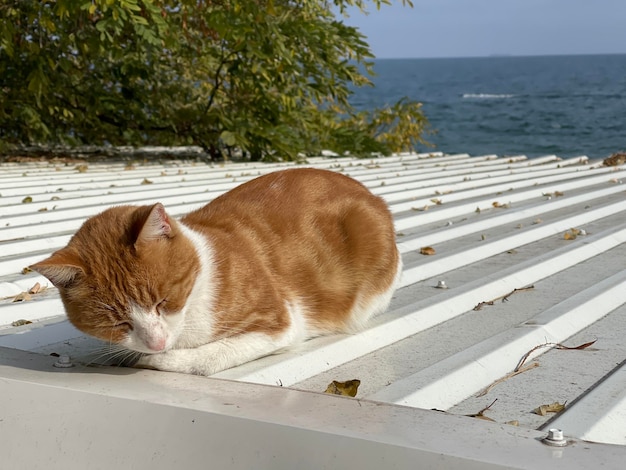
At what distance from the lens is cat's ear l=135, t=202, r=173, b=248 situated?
251 cm

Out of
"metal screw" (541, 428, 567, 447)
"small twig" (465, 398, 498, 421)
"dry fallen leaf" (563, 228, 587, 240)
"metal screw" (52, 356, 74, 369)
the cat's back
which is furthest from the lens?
"dry fallen leaf" (563, 228, 587, 240)

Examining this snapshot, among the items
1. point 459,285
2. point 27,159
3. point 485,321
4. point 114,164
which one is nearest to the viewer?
point 485,321

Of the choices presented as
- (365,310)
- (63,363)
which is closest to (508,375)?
(365,310)

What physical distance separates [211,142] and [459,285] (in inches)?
261

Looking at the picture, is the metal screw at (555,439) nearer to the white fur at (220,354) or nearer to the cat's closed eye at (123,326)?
the white fur at (220,354)

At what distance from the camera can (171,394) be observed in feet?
7.77

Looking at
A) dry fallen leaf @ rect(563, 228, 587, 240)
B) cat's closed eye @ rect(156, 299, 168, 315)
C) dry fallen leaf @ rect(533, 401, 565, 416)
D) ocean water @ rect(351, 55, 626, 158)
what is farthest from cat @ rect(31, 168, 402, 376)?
ocean water @ rect(351, 55, 626, 158)

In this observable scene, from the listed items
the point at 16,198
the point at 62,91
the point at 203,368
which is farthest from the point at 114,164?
the point at 203,368

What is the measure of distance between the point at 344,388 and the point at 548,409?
0.59 m

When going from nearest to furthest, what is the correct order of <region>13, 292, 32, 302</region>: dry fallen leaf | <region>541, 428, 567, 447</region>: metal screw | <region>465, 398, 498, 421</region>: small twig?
<region>541, 428, 567, 447</region>: metal screw < <region>465, 398, 498, 421</region>: small twig < <region>13, 292, 32, 302</region>: dry fallen leaf

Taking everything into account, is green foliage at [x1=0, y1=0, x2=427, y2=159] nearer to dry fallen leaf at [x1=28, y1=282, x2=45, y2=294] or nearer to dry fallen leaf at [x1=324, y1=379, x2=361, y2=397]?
dry fallen leaf at [x1=28, y1=282, x2=45, y2=294]

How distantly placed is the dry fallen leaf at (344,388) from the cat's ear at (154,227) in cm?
69

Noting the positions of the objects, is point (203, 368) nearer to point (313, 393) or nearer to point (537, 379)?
point (313, 393)

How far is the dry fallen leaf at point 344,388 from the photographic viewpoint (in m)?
2.54
